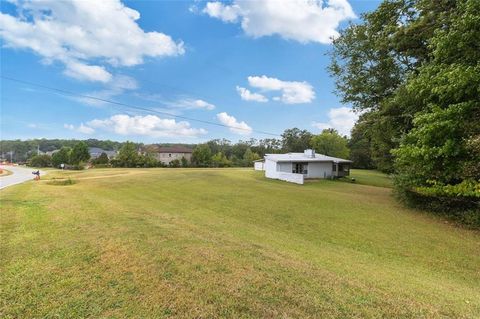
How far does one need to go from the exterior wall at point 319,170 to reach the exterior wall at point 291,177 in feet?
14.7

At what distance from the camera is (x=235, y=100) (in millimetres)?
35281

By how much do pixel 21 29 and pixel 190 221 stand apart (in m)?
15.8

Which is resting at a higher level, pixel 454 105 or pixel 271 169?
pixel 454 105

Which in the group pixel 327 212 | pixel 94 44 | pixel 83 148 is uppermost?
pixel 94 44

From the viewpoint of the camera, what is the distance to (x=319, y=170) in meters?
31.4

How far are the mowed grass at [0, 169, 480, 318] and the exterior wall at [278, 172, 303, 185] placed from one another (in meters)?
15.9

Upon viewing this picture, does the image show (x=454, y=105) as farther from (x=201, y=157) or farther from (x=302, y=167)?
(x=201, y=157)

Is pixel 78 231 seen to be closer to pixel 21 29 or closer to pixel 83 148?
pixel 21 29

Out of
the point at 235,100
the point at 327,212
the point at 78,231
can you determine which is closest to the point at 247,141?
the point at 235,100

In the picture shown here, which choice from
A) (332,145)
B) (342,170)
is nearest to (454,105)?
(342,170)

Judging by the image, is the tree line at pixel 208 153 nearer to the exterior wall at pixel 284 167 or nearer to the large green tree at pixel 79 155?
the large green tree at pixel 79 155

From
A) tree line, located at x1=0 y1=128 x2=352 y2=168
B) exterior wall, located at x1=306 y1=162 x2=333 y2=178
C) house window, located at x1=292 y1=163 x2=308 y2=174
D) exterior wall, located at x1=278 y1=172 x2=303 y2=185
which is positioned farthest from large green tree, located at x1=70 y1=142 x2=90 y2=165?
exterior wall, located at x1=306 y1=162 x2=333 y2=178

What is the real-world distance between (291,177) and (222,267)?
22869 millimetres

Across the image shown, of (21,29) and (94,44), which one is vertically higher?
(94,44)
